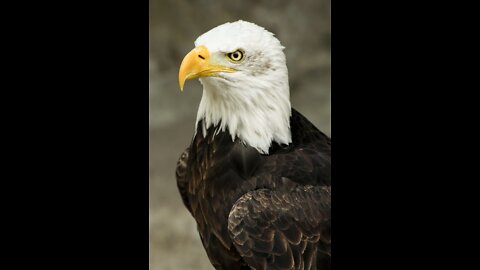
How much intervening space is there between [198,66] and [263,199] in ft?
1.81

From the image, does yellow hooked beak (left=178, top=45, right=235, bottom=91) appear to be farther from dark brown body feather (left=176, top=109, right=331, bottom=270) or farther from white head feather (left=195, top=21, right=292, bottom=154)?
dark brown body feather (left=176, top=109, right=331, bottom=270)

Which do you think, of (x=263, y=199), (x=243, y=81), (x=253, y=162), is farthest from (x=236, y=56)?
(x=263, y=199)

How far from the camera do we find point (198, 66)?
233 cm

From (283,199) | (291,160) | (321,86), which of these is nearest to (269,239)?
(283,199)

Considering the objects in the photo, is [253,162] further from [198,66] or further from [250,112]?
[198,66]

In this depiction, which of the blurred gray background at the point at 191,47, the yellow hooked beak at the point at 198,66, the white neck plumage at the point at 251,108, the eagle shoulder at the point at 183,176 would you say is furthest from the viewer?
the blurred gray background at the point at 191,47

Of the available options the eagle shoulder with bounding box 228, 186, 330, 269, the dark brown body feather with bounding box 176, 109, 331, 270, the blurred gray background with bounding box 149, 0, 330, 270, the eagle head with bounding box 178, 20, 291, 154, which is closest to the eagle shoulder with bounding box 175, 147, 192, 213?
the dark brown body feather with bounding box 176, 109, 331, 270

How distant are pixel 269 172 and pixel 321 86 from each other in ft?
12.0

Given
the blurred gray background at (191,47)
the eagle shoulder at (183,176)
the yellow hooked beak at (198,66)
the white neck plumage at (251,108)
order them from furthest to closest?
1. the blurred gray background at (191,47)
2. the eagle shoulder at (183,176)
3. the white neck plumage at (251,108)
4. the yellow hooked beak at (198,66)

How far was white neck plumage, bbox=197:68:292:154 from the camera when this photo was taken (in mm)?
2461

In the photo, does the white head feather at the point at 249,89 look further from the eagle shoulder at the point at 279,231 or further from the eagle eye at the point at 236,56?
the eagle shoulder at the point at 279,231

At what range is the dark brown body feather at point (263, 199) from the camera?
7.84ft

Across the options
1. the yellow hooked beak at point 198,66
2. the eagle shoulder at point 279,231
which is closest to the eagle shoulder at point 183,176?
the eagle shoulder at point 279,231
